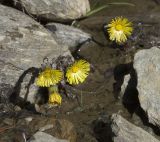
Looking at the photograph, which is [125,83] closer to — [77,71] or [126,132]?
[77,71]

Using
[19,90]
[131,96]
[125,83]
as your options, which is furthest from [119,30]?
[19,90]

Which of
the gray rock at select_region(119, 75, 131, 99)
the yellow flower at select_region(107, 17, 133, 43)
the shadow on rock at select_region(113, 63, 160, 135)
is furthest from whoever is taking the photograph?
the yellow flower at select_region(107, 17, 133, 43)

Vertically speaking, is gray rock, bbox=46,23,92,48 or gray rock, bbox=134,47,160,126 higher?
gray rock, bbox=46,23,92,48

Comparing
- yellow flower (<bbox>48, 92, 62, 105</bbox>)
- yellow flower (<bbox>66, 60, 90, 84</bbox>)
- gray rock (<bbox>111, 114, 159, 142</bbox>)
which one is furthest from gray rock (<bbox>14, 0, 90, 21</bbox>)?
gray rock (<bbox>111, 114, 159, 142</bbox>)

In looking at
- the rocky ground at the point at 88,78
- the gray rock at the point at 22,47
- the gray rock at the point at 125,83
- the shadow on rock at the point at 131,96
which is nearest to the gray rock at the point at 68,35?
the rocky ground at the point at 88,78

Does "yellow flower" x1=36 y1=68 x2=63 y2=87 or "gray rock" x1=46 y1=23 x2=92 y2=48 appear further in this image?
"gray rock" x1=46 y1=23 x2=92 y2=48

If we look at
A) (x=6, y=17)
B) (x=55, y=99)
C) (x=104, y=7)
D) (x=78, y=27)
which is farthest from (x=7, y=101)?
(x=104, y=7)

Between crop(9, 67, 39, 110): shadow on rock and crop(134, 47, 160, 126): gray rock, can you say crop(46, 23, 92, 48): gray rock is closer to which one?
crop(9, 67, 39, 110): shadow on rock
